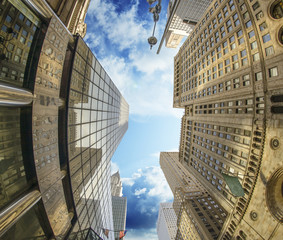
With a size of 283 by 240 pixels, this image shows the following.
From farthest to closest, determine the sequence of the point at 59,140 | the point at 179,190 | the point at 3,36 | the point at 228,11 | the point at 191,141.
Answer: the point at 179,190, the point at 191,141, the point at 228,11, the point at 59,140, the point at 3,36

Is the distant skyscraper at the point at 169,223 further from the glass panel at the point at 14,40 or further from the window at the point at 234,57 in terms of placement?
the glass panel at the point at 14,40

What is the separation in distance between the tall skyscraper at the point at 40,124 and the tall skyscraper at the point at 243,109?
95.6 feet

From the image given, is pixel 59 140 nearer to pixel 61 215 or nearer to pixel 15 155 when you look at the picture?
pixel 15 155

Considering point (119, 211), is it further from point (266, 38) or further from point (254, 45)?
point (266, 38)

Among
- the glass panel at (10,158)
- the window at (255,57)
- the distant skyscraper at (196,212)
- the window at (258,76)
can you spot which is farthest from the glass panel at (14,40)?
the distant skyscraper at (196,212)

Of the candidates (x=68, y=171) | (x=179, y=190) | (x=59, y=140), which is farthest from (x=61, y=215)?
(x=179, y=190)

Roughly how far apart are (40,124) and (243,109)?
121 ft

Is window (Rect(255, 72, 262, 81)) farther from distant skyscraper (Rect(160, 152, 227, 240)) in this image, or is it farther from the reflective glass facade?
distant skyscraper (Rect(160, 152, 227, 240))

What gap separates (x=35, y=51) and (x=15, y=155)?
7.69 metres

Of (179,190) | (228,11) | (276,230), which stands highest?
(228,11)

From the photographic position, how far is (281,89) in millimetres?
20312

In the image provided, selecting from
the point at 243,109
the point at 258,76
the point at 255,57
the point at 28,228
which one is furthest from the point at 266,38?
the point at 28,228

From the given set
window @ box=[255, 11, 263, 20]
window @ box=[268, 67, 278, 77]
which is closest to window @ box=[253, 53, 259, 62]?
window @ box=[268, 67, 278, 77]

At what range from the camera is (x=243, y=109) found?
95.1 ft
